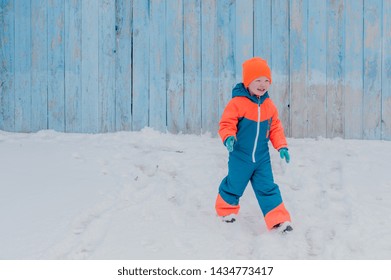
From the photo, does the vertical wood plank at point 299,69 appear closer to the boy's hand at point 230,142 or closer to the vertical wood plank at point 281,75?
the vertical wood plank at point 281,75

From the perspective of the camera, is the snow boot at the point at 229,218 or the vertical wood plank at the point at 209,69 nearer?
the snow boot at the point at 229,218

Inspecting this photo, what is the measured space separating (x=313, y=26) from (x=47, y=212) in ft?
9.07

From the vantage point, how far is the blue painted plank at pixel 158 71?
15.9ft

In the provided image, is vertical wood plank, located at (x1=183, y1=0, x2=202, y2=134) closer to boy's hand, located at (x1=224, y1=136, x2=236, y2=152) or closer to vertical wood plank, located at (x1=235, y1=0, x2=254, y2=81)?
vertical wood plank, located at (x1=235, y1=0, x2=254, y2=81)

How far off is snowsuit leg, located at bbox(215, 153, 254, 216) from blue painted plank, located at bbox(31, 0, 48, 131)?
225cm

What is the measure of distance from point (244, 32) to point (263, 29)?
0.16 m

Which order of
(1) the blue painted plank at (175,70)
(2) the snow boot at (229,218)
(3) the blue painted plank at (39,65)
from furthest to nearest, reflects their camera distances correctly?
(3) the blue painted plank at (39,65), (1) the blue painted plank at (175,70), (2) the snow boot at (229,218)

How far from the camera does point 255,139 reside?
10.6 feet

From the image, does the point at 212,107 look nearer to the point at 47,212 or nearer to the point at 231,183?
the point at 231,183

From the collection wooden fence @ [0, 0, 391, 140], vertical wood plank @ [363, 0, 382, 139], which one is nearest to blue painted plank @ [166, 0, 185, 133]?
wooden fence @ [0, 0, 391, 140]

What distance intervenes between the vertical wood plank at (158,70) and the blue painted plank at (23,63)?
43.4 inches

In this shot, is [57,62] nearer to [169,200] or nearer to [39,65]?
[39,65]

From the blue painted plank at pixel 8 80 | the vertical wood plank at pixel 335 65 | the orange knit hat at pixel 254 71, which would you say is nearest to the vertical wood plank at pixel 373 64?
the vertical wood plank at pixel 335 65
